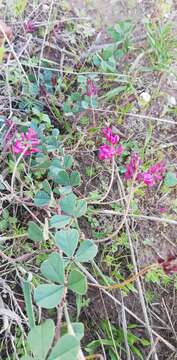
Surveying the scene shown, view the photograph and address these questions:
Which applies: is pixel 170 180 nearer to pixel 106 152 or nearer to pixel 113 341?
pixel 106 152

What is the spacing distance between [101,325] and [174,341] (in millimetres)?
238

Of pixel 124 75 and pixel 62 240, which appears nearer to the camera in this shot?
pixel 62 240

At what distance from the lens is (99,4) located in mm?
2123

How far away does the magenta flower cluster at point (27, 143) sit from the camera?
57.9 inches

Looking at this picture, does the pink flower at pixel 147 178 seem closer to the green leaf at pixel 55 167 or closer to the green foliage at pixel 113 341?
the green leaf at pixel 55 167

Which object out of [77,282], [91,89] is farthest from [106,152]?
[77,282]

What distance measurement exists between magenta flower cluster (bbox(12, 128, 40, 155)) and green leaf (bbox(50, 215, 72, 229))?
0.29 metres

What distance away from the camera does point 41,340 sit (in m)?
0.83

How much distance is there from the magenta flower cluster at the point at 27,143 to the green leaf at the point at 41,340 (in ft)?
2.33

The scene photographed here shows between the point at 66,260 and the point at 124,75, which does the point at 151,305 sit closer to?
the point at 66,260

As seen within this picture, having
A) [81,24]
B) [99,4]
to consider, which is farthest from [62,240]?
[99,4]

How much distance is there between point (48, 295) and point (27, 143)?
0.60 metres

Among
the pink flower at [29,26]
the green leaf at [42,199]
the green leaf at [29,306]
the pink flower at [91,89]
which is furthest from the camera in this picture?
the pink flower at [29,26]

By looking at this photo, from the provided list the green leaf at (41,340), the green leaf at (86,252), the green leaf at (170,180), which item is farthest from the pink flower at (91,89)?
the green leaf at (41,340)
